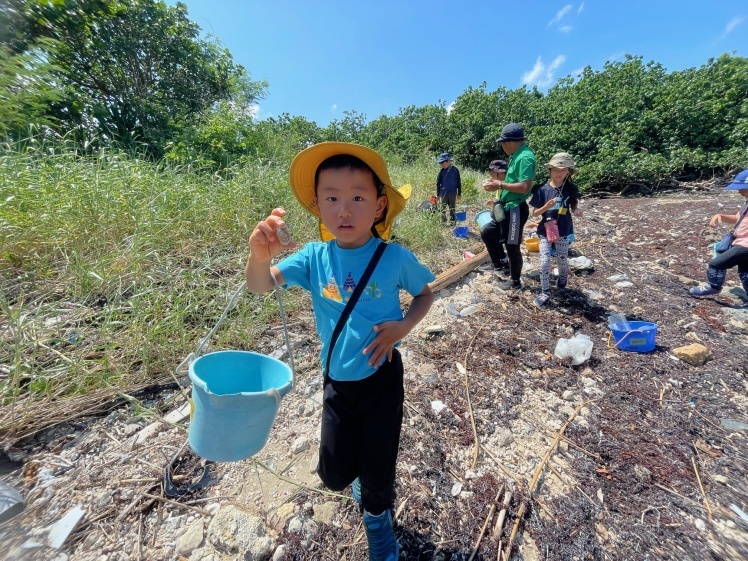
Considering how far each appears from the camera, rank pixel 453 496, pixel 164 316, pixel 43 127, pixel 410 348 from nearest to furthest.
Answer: pixel 453 496 → pixel 164 316 → pixel 410 348 → pixel 43 127

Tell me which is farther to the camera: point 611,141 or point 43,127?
point 611,141

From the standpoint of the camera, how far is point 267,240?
47.5 inches

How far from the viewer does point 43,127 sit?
4.54 metres

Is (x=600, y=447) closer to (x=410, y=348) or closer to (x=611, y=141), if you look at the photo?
(x=410, y=348)

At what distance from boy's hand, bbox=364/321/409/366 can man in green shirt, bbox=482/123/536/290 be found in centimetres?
306

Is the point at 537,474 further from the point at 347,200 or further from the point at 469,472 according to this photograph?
the point at 347,200

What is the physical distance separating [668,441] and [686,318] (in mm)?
2146

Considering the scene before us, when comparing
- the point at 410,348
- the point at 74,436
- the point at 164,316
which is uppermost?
the point at 164,316

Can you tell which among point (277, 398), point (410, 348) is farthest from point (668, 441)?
point (277, 398)

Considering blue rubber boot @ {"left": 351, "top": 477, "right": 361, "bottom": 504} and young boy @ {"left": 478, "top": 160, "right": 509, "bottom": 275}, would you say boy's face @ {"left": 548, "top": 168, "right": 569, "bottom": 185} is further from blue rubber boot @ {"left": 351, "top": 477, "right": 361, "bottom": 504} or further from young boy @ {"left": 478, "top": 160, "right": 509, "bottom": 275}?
blue rubber boot @ {"left": 351, "top": 477, "right": 361, "bottom": 504}

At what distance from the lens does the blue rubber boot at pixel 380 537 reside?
1.42 meters

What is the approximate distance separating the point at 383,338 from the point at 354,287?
0.24 meters

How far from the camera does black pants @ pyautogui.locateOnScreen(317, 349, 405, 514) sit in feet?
4.51

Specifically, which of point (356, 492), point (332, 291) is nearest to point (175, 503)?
point (356, 492)
